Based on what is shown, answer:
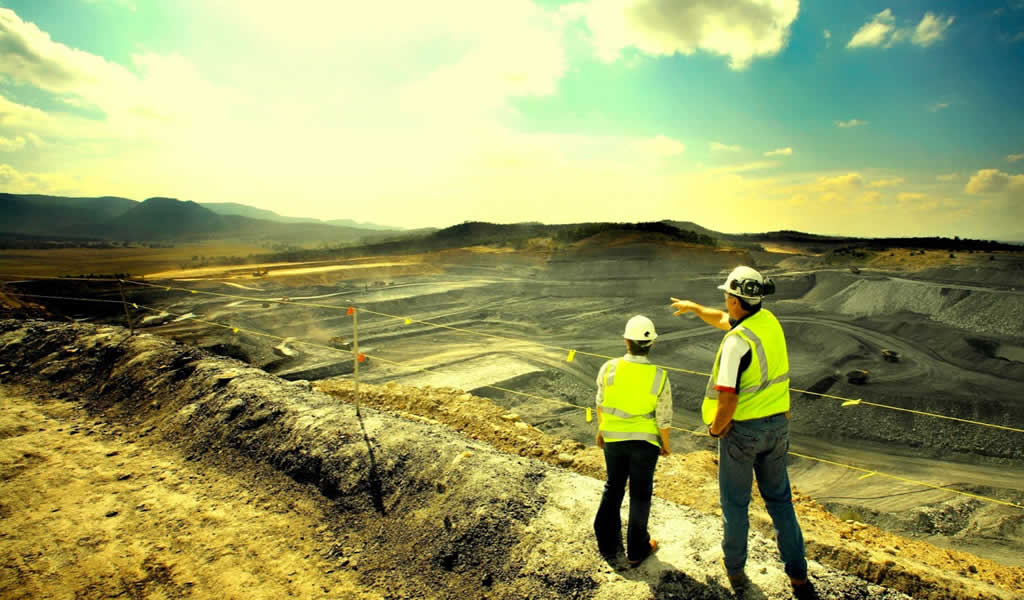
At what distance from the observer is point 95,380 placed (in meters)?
7.65

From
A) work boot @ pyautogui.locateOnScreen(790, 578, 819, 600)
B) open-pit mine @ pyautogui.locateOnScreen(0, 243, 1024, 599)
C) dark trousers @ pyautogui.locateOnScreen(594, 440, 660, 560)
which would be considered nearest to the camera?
work boot @ pyautogui.locateOnScreen(790, 578, 819, 600)

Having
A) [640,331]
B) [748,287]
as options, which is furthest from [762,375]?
[640,331]

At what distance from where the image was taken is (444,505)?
13.2ft

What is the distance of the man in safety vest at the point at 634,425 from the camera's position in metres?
2.95

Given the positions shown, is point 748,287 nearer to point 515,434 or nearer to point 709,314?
point 709,314

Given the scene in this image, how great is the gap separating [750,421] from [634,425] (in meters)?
0.77

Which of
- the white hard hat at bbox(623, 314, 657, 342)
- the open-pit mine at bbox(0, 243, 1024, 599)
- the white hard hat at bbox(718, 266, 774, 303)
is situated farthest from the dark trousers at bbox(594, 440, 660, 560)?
the white hard hat at bbox(718, 266, 774, 303)

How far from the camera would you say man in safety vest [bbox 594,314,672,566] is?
295 centimetres

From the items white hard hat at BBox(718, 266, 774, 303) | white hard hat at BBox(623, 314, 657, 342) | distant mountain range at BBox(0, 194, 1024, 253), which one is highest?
distant mountain range at BBox(0, 194, 1024, 253)

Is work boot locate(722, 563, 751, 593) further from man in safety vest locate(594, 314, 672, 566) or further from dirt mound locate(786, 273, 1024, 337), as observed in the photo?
dirt mound locate(786, 273, 1024, 337)

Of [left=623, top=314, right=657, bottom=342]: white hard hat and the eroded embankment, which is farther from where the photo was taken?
the eroded embankment

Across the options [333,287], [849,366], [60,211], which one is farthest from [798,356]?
[60,211]

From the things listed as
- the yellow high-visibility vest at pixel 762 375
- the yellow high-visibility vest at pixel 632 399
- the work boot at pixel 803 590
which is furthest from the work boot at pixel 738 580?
the yellow high-visibility vest at pixel 762 375

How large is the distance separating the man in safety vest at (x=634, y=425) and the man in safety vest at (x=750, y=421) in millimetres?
354
